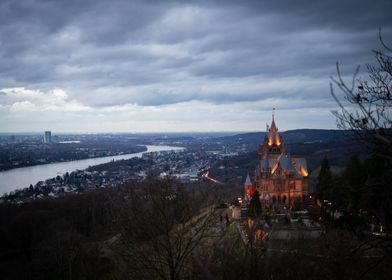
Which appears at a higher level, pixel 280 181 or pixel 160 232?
pixel 160 232

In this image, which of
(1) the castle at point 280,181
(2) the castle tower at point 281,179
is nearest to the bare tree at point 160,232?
(1) the castle at point 280,181

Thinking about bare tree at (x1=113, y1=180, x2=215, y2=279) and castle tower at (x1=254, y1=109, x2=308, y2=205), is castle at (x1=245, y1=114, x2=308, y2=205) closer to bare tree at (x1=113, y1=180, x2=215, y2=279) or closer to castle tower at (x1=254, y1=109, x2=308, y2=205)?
castle tower at (x1=254, y1=109, x2=308, y2=205)

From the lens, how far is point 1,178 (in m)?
86.7

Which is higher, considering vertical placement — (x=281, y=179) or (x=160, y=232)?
(x=160, y=232)

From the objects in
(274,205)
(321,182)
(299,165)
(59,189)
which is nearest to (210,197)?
(321,182)

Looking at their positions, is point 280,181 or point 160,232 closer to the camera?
point 160,232

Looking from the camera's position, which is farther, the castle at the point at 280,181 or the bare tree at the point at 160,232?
the castle at the point at 280,181

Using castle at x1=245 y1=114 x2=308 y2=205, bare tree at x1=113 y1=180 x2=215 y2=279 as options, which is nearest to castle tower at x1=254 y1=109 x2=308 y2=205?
castle at x1=245 y1=114 x2=308 y2=205

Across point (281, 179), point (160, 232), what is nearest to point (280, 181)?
point (281, 179)

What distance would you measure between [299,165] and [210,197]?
3099cm

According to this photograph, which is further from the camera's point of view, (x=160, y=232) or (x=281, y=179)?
(x=281, y=179)

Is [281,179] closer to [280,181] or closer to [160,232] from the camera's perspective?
[280,181]

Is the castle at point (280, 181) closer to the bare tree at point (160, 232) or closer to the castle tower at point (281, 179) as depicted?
the castle tower at point (281, 179)

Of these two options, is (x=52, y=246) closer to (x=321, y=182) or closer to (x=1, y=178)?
(x=321, y=182)
